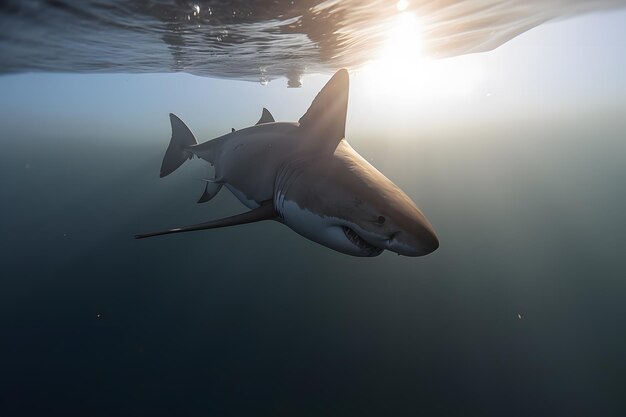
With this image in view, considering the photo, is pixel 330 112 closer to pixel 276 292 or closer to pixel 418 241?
pixel 418 241

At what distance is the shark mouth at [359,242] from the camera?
2795mm

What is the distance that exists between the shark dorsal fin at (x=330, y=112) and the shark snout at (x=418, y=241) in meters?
2.45

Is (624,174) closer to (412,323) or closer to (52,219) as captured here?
(412,323)

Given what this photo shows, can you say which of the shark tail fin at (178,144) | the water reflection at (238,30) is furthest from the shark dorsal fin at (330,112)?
the shark tail fin at (178,144)

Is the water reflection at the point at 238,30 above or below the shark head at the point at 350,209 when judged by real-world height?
above

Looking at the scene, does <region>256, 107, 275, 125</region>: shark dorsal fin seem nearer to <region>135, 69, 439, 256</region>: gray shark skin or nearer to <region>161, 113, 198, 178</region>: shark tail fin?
<region>135, 69, 439, 256</region>: gray shark skin

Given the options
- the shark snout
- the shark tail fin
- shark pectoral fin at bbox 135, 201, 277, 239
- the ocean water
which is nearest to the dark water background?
the ocean water

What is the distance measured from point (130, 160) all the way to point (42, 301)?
154m

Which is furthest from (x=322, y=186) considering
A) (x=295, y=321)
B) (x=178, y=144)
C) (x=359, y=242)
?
(x=295, y=321)

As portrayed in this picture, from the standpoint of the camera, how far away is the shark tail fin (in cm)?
883

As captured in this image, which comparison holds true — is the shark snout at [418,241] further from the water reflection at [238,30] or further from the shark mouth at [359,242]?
the water reflection at [238,30]

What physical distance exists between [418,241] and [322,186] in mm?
1271

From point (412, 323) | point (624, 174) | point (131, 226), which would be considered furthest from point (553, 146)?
point (131, 226)

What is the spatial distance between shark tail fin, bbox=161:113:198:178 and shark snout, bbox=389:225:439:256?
7970 millimetres
